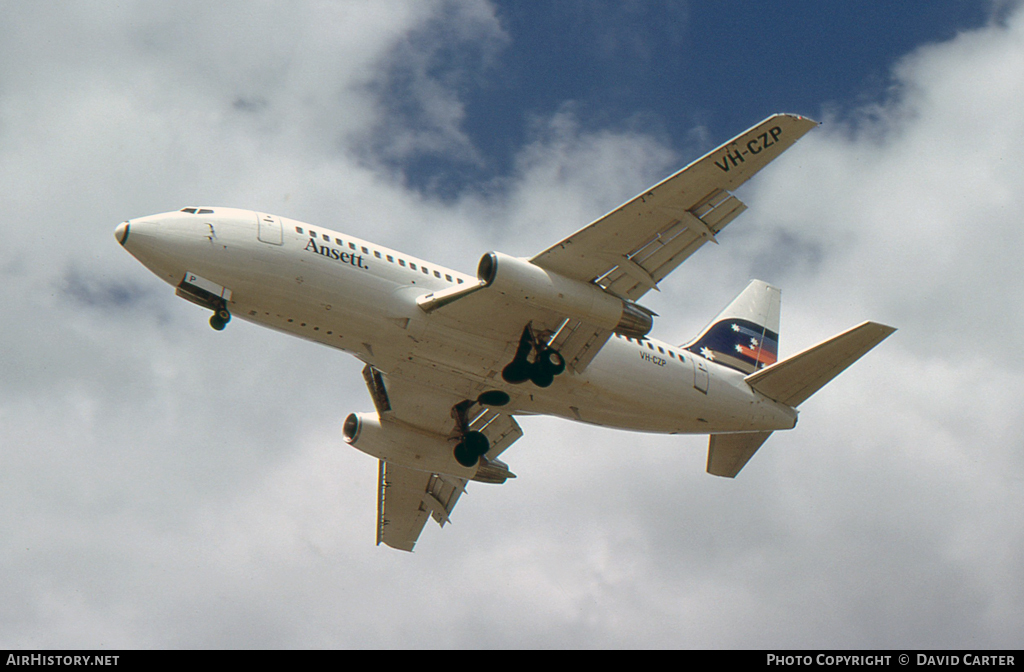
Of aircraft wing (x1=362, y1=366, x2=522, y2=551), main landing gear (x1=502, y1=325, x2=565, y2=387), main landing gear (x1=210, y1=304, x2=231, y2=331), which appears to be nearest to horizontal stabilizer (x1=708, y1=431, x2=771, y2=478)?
aircraft wing (x1=362, y1=366, x2=522, y2=551)

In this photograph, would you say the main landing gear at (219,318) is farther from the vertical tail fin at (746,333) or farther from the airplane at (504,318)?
the vertical tail fin at (746,333)

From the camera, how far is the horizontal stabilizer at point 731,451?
104 ft

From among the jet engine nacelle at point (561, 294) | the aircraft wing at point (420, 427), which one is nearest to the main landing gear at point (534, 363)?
the jet engine nacelle at point (561, 294)

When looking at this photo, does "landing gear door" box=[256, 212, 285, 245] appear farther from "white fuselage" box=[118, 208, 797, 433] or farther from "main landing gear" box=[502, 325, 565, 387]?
"main landing gear" box=[502, 325, 565, 387]

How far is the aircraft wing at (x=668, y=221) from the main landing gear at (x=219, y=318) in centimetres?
822

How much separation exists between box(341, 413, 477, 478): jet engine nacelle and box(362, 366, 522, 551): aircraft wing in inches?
13.2

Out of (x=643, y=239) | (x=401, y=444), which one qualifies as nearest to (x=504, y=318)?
(x=643, y=239)

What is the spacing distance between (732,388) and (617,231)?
8.38 meters

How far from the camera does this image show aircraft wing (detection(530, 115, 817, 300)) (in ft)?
74.4

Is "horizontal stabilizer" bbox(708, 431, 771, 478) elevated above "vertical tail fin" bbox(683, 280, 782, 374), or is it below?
below
